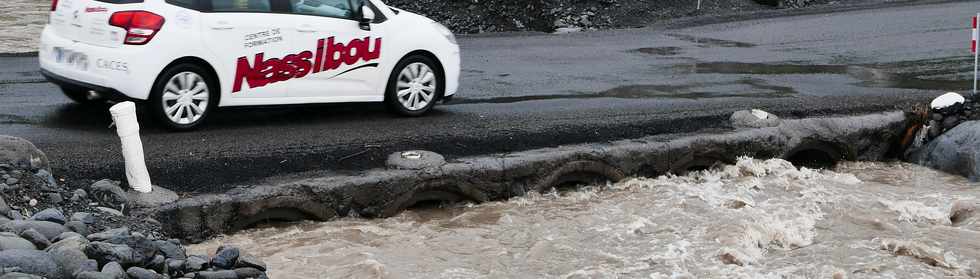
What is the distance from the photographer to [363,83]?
1050 cm

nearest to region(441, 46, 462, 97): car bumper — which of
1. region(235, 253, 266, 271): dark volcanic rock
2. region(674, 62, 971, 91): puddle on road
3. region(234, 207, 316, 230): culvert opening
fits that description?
region(234, 207, 316, 230): culvert opening

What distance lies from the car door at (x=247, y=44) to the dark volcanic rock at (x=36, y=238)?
11.2 feet

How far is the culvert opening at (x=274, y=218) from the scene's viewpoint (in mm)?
8383

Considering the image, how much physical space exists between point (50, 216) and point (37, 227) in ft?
1.22

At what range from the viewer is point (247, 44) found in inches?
375

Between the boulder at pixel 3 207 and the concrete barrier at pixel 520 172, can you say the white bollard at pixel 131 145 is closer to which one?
the concrete barrier at pixel 520 172

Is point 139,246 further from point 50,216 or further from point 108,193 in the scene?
point 108,193

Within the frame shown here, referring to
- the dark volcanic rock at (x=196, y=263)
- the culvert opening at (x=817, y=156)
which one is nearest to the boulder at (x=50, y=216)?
the dark volcanic rock at (x=196, y=263)

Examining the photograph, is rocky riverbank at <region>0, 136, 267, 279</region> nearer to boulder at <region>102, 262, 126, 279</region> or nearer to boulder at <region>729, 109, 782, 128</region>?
boulder at <region>102, 262, 126, 279</region>

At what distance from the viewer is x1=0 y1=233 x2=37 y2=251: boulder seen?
5.79m

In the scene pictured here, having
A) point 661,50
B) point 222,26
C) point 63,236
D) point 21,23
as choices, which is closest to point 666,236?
point 222,26

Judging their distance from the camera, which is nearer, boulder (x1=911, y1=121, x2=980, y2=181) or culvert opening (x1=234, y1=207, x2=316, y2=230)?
culvert opening (x1=234, y1=207, x2=316, y2=230)

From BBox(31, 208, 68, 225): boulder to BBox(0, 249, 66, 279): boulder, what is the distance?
43.7 inches

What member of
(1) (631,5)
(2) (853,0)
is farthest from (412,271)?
(2) (853,0)
